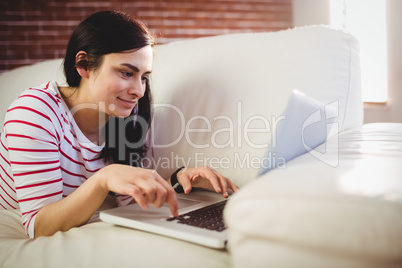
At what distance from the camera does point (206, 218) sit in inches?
28.3

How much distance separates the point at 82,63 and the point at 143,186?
52 cm

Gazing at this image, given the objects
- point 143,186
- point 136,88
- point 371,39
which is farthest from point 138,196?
point 371,39

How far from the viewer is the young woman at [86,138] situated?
784 millimetres

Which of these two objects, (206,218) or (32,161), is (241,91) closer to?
(206,218)

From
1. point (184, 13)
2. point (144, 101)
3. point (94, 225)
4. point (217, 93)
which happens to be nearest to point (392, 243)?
point (94, 225)

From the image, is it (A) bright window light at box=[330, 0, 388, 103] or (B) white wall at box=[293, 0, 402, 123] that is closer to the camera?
(B) white wall at box=[293, 0, 402, 123]

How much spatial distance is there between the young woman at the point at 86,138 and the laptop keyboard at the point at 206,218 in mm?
30

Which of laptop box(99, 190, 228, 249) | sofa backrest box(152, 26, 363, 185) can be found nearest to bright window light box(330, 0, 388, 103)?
sofa backrest box(152, 26, 363, 185)

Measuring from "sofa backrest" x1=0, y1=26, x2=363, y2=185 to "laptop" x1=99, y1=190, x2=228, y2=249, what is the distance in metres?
0.19

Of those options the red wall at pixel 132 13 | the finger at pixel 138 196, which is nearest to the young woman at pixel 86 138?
the finger at pixel 138 196

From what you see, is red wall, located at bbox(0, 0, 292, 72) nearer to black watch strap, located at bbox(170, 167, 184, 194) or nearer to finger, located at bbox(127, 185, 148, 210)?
black watch strap, located at bbox(170, 167, 184, 194)

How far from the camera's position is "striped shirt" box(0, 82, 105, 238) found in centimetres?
85

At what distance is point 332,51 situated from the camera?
1039 mm

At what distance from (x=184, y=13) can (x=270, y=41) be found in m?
2.13
